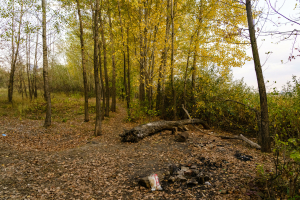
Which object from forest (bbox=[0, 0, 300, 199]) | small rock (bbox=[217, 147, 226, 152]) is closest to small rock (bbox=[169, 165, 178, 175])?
forest (bbox=[0, 0, 300, 199])

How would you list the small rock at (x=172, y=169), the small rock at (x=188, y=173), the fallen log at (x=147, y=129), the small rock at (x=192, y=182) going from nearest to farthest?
the small rock at (x=192, y=182)
the small rock at (x=188, y=173)
the small rock at (x=172, y=169)
the fallen log at (x=147, y=129)

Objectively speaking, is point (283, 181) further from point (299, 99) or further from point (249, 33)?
point (299, 99)

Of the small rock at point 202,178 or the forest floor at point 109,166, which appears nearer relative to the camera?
the forest floor at point 109,166

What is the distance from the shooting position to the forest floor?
383 cm

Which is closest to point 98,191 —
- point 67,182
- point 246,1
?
point 67,182

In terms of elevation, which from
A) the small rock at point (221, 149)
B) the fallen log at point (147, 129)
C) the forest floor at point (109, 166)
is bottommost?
the forest floor at point (109, 166)

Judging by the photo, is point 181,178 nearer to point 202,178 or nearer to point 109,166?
point 202,178

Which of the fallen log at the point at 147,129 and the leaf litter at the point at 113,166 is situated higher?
the fallen log at the point at 147,129

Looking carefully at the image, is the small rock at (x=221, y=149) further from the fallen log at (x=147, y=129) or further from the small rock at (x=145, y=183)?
the small rock at (x=145, y=183)

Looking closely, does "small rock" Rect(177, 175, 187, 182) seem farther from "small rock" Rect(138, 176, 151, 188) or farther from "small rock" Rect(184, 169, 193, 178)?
"small rock" Rect(138, 176, 151, 188)

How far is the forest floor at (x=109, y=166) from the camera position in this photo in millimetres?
3834

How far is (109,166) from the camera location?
17.8ft

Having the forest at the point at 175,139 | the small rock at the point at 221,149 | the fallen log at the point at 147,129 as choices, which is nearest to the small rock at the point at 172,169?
the forest at the point at 175,139

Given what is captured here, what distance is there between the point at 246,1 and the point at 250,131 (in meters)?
7.21
